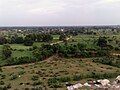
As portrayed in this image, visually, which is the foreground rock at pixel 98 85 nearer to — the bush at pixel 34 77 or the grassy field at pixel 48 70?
the grassy field at pixel 48 70

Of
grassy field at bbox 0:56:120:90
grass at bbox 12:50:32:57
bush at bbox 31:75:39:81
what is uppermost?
grass at bbox 12:50:32:57

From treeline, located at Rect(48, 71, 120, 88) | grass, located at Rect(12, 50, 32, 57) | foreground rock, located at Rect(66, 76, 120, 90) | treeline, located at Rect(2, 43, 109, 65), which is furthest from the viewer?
grass, located at Rect(12, 50, 32, 57)

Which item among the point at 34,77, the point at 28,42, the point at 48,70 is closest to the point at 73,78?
the point at 34,77

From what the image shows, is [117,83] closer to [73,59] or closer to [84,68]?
[84,68]

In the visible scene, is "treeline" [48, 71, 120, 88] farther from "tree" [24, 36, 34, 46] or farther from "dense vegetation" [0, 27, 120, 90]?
"tree" [24, 36, 34, 46]

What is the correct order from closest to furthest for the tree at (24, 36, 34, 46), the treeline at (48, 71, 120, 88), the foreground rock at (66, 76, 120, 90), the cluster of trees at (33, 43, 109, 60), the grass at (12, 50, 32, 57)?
the foreground rock at (66, 76, 120, 90), the treeline at (48, 71, 120, 88), the grass at (12, 50, 32, 57), the cluster of trees at (33, 43, 109, 60), the tree at (24, 36, 34, 46)

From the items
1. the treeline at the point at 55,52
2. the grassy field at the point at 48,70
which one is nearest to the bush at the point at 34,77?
the grassy field at the point at 48,70

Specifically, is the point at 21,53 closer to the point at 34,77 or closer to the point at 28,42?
the point at 28,42

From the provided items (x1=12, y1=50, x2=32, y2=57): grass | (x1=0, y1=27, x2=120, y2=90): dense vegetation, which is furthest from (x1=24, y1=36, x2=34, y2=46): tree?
(x1=12, y1=50, x2=32, y2=57): grass

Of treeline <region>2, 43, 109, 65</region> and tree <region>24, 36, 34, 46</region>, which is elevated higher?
tree <region>24, 36, 34, 46</region>
